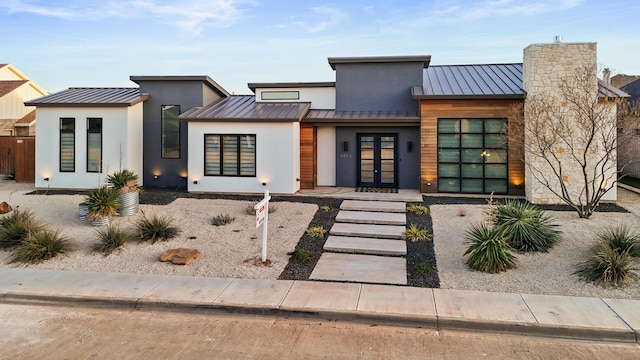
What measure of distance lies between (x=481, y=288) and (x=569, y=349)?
5.80ft

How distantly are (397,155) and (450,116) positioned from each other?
8.04ft

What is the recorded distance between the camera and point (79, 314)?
5.45m

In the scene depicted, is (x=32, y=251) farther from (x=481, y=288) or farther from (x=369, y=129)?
(x=369, y=129)

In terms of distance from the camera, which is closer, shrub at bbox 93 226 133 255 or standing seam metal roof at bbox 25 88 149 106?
shrub at bbox 93 226 133 255

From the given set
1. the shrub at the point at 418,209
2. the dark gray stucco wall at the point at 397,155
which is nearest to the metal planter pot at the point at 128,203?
the shrub at the point at 418,209

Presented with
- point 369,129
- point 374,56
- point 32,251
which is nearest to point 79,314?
point 32,251

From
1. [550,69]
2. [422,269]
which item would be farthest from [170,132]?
[550,69]

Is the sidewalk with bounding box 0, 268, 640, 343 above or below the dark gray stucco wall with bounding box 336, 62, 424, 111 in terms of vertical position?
below

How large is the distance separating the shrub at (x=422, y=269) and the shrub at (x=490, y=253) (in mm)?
757

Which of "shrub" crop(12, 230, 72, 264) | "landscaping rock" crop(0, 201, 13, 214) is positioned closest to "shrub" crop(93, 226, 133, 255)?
"shrub" crop(12, 230, 72, 264)

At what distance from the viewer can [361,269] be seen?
7.22 meters

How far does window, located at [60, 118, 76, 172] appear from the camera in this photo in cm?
1466

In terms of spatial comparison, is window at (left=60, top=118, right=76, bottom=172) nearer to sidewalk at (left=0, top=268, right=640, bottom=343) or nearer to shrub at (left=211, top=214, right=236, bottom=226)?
shrub at (left=211, top=214, right=236, bottom=226)

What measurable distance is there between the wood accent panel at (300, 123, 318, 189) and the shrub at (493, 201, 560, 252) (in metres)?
7.32
